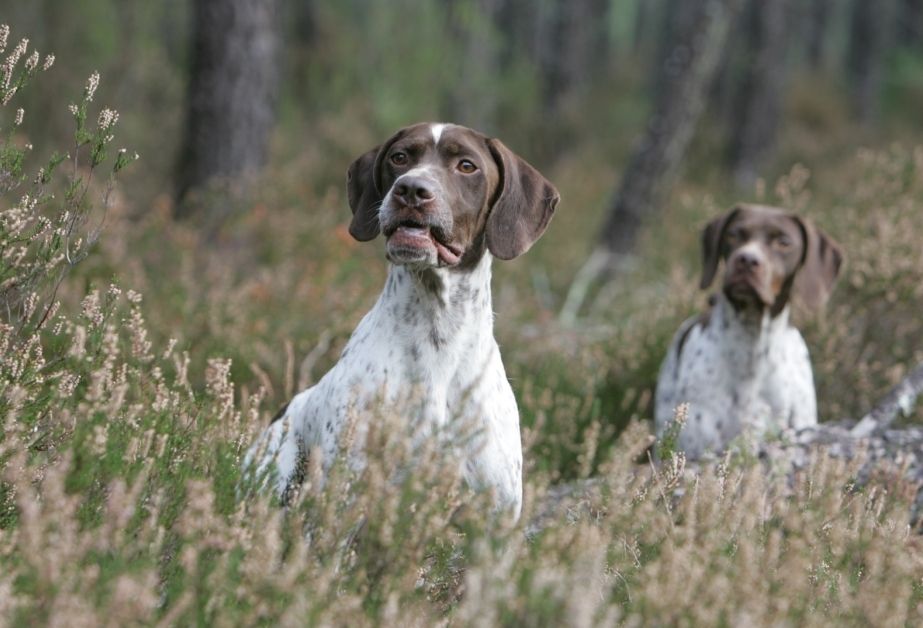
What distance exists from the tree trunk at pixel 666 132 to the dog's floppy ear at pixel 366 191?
555cm

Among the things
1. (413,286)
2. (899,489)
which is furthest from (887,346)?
(413,286)

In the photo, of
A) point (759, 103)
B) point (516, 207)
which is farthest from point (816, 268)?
point (759, 103)

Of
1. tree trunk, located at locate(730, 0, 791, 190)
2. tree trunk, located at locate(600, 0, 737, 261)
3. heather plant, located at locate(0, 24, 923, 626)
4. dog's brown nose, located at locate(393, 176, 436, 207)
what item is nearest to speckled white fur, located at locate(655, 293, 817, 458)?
heather plant, located at locate(0, 24, 923, 626)

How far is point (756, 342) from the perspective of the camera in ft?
17.5

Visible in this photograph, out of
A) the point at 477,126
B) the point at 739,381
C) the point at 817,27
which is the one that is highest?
the point at 817,27

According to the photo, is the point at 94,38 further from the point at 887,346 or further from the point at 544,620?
the point at 544,620

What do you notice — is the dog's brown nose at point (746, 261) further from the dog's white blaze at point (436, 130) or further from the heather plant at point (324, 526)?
the dog's white blaze at point (436, 130)

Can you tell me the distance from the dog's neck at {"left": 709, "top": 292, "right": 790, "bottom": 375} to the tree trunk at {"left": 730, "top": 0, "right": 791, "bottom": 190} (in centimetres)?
987

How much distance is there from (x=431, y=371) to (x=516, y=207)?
0.68m

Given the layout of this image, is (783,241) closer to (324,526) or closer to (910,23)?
(324,526)

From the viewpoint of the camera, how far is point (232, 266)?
280 inches

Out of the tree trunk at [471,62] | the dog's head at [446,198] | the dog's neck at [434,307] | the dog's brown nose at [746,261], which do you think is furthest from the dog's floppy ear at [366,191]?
the tree trunk at [471,62]

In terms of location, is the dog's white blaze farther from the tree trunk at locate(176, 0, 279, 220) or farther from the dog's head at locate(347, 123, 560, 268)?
the tree trunk at locate(176, 0, 279, 220)

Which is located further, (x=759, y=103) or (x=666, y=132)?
(x=759, y=103)
